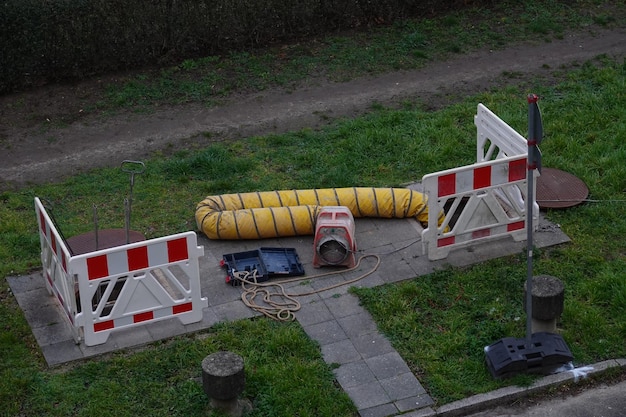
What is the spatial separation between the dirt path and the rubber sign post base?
5497 mm

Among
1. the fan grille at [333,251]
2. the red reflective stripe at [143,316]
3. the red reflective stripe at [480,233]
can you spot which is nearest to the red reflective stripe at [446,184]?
the red reflective stripe at [480,233]

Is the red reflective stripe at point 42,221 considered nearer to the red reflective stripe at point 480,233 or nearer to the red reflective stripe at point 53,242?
the red reflective stripe at point 53,242

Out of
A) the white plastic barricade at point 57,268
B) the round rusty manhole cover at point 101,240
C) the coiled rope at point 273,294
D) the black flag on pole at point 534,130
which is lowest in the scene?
the coiled rope at point 273,294

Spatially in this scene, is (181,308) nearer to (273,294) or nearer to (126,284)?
(126,284)

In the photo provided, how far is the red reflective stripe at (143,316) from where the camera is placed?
9.30 m

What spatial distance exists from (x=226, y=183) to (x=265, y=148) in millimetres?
1195

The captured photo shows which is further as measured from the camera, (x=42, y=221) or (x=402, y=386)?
(x=42, y=221)

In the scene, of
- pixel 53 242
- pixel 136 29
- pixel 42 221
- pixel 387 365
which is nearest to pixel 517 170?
pixel 387 365

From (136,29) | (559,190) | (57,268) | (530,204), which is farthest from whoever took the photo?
(136,29)

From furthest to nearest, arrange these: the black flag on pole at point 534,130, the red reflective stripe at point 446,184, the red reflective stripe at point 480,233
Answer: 1. the red reflective stripe at point 480,233
2. the red reflective stripe at point 446,184
3. the black flag on pole at point 534,130

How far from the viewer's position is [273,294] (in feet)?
32.8

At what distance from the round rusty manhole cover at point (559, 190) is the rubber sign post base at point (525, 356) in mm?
2688

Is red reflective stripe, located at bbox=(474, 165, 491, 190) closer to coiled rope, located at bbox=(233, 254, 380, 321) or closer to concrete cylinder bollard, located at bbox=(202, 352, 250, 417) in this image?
coiled rope, located at bbox=(233, 254, 380, 321)

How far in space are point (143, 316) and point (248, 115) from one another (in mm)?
5176
